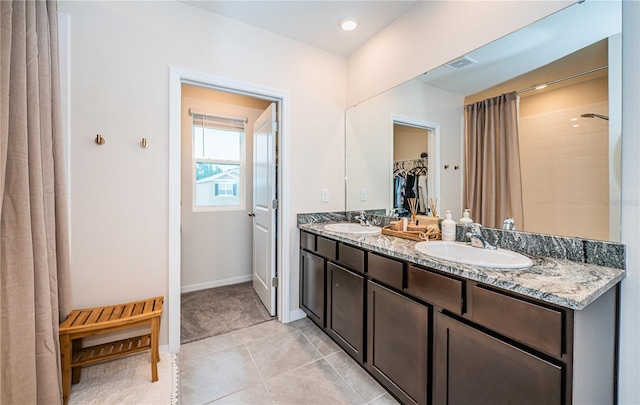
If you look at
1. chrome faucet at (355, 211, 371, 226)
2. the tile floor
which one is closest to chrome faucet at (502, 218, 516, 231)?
chrome faucet at (355, 211, 371, 226)

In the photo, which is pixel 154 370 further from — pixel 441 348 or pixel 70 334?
pixel 441 348

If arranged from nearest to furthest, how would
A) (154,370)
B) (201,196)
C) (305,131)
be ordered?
(154,370)
(305,131)
(201,196)

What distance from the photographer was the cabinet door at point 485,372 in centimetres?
88

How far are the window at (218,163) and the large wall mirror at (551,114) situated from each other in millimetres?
2160

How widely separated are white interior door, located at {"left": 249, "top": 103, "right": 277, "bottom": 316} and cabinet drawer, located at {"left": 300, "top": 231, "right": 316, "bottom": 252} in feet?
0.92

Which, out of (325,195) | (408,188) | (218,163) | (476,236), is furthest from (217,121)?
(476,236)

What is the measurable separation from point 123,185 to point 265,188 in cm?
114

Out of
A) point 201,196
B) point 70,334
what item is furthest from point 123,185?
point 201,196

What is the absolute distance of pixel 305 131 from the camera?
2420 millimetres

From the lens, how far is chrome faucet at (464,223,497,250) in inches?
55.7

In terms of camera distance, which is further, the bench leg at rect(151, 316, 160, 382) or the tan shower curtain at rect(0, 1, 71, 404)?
the bench leg at rect(151, 316, 160, 382)

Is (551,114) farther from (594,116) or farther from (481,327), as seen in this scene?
(481,327)

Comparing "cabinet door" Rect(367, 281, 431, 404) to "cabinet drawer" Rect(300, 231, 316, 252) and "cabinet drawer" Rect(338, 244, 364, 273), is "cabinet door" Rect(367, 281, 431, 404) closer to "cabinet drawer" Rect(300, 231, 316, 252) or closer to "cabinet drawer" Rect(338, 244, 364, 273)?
"cabinet drawer" Rect(338, 244, 364, 273)

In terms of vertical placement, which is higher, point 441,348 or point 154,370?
point 441,348
